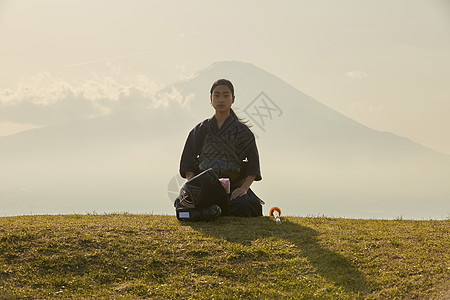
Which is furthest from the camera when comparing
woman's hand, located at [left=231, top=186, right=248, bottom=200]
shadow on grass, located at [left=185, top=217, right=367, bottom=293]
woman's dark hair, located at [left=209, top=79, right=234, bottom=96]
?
woman's dark hair, located at [left=209, top=79, right=234, bottom=96]

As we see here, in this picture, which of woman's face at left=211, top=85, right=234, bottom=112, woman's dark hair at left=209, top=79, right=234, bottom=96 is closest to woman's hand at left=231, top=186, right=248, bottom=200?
woman's face at left=211, top=85, right=234, bottom=112

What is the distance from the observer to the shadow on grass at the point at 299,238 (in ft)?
20.6

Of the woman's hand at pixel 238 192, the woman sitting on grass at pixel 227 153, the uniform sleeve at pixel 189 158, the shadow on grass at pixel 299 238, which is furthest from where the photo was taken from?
the uniform sleeve at pixel 189 158

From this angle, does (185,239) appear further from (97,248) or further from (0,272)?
(0,272)

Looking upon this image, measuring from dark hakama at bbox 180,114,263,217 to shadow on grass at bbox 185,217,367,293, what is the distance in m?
0.35

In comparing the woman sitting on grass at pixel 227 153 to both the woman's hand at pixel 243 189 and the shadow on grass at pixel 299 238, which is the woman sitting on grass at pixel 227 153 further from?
the shadow on grass at pixel 299 238

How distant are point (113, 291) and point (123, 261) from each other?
754 millimetres

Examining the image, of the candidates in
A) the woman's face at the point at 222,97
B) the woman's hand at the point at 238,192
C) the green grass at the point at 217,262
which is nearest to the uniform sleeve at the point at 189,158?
the woman's face at the point at 222,97

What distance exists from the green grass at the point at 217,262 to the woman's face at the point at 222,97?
2.39 metres

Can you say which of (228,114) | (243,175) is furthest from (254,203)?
(228,114)

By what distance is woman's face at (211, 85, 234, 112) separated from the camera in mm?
9328

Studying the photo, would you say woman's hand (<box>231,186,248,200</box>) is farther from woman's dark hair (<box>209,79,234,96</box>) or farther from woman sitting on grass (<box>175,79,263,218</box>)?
woman's dark hair (<box>209,79,234,96</box>)

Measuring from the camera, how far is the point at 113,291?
237 inches

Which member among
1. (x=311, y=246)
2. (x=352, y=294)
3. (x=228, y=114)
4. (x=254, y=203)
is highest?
(x=228, y=114)
